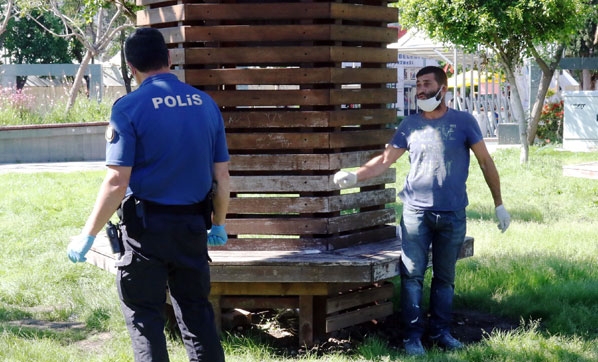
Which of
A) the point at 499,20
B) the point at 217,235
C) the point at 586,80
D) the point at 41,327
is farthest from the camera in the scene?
the point at 586,80

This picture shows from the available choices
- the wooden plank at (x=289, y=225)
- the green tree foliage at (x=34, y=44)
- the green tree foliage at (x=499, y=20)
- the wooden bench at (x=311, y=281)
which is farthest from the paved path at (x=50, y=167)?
the green tree foliage at (x=34, y=44)

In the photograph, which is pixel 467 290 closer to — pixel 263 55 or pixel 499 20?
pixel 263 55

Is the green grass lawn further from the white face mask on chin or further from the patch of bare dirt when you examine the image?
the white face mask on chin

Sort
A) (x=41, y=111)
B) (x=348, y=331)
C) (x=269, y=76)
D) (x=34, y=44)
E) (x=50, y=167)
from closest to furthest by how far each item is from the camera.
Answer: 1. (x=269, y=76)
2. (x=348, y=331)
3. (x=50, y=167)
4. (x=41, y=111)
5. (x=34, y=44)

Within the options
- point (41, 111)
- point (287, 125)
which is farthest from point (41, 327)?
point (41, 111)

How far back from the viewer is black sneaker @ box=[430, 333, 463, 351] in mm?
5566

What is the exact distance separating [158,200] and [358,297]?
2.13m

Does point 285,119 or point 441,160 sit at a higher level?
point 285,119

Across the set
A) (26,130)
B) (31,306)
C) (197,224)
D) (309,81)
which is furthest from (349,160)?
(26,130)

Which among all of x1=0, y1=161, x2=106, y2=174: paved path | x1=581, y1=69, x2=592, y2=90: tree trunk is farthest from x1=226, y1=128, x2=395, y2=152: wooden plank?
x1=581, y1=69, x2=592, y2=90: tree trunk

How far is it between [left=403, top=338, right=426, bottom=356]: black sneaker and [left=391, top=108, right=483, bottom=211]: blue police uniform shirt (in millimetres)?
830

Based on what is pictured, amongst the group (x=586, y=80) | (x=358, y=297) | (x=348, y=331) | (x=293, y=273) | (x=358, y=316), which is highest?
(x=586, y=80)

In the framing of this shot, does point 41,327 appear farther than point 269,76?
Yes

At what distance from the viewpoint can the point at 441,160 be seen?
213 inches
